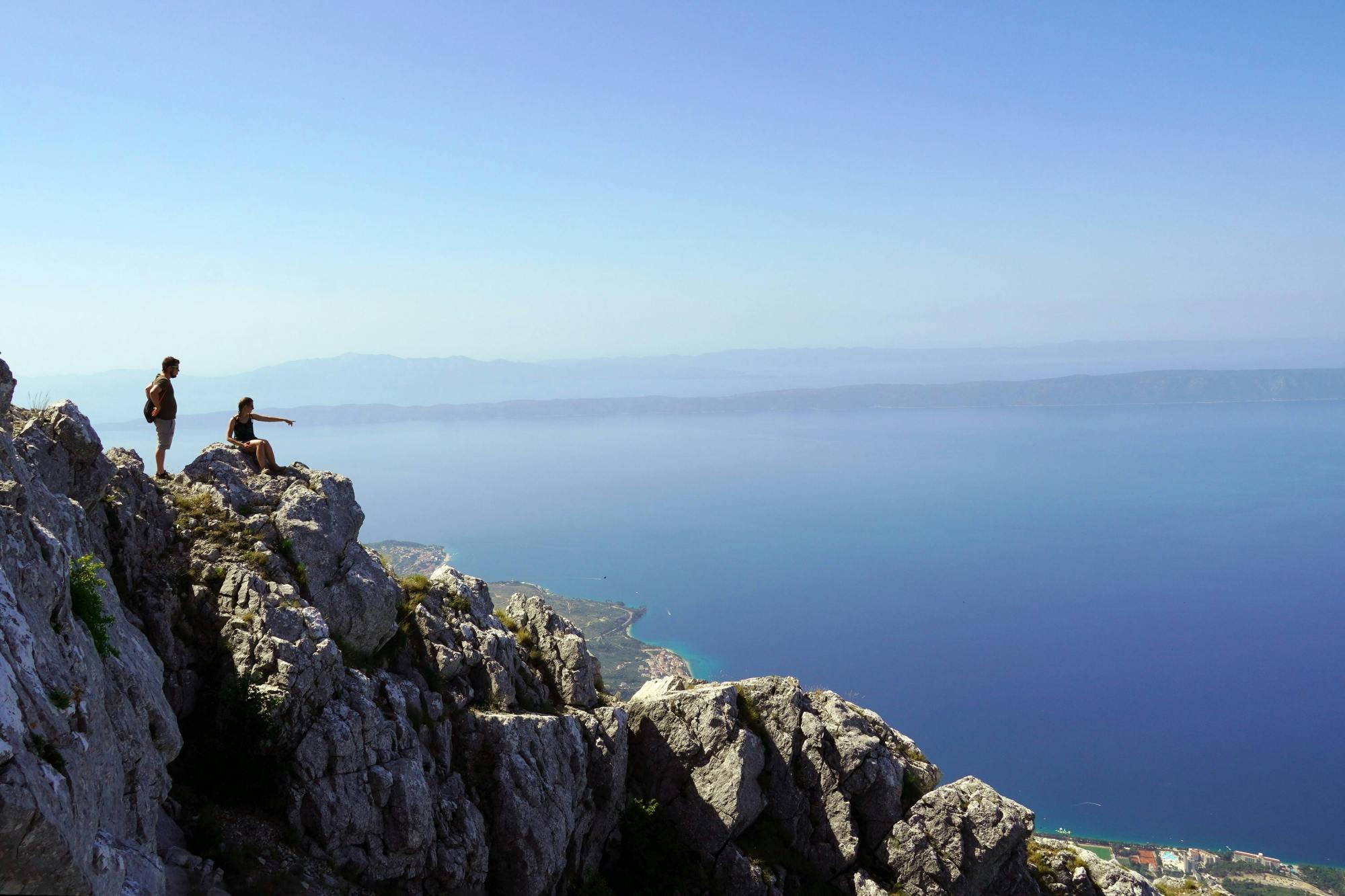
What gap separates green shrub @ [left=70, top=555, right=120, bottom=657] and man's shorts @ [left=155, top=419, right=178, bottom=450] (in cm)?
723

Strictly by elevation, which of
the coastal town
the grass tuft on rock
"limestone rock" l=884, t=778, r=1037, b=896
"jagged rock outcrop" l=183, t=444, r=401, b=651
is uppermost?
"jagged rock outcrop" l=183, t=444, r=401, b=651

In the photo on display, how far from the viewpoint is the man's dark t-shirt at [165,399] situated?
741 inches

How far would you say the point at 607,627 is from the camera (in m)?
146

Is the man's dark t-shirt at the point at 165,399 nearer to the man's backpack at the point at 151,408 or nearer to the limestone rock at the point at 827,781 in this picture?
the man's backpack at the point at 151,408

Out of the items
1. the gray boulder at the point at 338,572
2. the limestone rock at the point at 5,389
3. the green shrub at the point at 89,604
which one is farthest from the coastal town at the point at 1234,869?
the limestone rock at the point at 5,389

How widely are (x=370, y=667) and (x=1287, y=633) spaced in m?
181

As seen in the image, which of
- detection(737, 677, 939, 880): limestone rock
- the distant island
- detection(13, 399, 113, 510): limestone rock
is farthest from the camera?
the distant island

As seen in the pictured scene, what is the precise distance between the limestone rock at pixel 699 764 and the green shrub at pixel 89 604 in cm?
1416

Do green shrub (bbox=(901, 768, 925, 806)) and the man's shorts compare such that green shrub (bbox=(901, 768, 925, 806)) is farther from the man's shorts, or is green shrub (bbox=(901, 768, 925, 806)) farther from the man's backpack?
the man's backpack

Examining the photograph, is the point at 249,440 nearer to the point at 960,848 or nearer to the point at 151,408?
the point at 151,408

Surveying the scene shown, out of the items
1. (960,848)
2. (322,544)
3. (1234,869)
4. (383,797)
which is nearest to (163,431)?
(322,544)

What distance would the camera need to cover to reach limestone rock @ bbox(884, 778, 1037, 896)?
21516mm

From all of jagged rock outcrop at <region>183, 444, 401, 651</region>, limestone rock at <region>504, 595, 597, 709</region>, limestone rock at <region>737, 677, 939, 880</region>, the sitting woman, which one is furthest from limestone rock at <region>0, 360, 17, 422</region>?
limestone rock at <region>737, 677, 939, 880</region>

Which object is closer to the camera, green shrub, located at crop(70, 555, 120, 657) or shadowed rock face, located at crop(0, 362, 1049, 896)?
shadowed rock face, located at crop(0, 362, 1049, 896)
